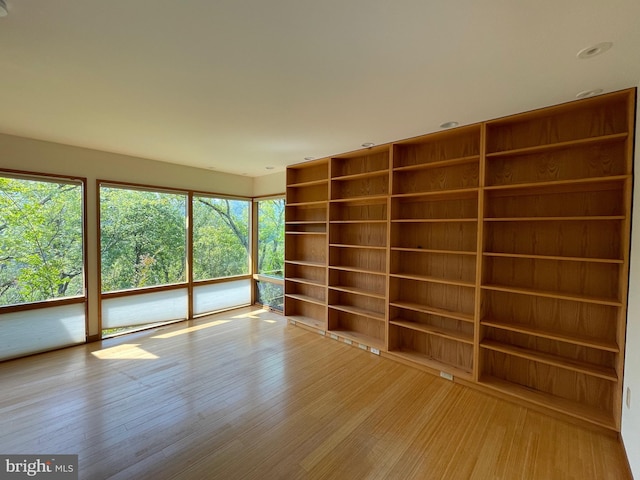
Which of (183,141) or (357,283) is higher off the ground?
(183,141)

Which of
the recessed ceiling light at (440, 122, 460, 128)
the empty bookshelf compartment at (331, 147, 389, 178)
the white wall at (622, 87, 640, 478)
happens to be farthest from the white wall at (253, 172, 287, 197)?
the white wall at (622, 87, 640, 478)

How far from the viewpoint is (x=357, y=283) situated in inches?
153

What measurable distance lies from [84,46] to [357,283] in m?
3.50

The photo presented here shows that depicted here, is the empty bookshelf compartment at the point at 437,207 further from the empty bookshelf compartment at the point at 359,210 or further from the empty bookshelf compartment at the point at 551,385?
the empty bookshelf compartment at the point at 551,385

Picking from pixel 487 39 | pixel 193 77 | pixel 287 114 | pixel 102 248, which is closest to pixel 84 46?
pixel 193 77

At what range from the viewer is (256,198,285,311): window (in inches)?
197

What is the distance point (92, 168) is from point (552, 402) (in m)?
5.74

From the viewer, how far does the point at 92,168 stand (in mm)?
3582

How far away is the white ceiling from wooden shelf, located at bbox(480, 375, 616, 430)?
2.50 meters

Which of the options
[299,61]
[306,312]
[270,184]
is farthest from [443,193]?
[270,184]

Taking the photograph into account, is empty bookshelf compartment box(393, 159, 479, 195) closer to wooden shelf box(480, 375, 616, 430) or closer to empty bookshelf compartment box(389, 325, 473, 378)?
empty bookshelf compartment box(389, 325, 473, 378)

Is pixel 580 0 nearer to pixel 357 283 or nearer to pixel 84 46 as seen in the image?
pixel 84 46

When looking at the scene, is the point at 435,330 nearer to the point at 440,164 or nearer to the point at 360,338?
the point at 360,338

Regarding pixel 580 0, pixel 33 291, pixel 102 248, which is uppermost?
pixel 580 0
